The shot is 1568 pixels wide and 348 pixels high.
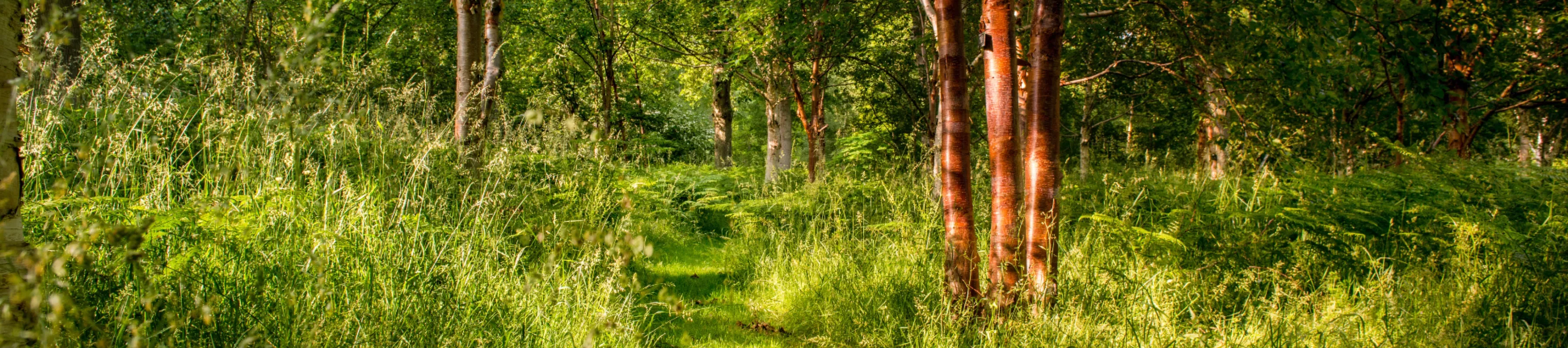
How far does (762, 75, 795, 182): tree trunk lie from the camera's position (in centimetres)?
1173

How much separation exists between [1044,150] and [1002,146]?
0.71ft

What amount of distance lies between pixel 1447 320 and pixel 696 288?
3.92m

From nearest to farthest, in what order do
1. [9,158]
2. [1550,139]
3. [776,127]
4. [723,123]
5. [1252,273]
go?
[9,158] < [1252,273] < [776,127] < [723,123] < [1550,139]

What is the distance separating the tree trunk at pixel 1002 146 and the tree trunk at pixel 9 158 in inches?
110

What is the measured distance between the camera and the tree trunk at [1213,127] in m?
4.23

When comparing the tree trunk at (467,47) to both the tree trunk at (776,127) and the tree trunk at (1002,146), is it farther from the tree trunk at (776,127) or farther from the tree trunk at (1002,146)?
the tree trunk at (776,127)

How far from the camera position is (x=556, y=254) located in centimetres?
353

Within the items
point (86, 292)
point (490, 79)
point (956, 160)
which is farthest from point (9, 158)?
point (490, 79)

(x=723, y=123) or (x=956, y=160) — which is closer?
(x=956, y=160)

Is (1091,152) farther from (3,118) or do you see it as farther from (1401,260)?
(3,118)

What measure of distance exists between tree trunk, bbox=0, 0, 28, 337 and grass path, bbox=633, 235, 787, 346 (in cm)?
153

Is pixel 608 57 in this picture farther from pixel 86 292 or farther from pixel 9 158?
pixel 9 158

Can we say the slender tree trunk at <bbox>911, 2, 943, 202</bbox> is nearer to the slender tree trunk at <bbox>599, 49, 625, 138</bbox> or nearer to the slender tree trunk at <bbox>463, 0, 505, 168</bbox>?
the slender tree trunk at <bbox>463, 0, 505, 168</bbox>

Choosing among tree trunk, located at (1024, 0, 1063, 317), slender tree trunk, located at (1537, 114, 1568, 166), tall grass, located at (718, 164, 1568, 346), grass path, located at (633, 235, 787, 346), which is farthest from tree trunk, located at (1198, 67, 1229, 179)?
slender tree trunk, located at (1537, 114, 1568, 166)
